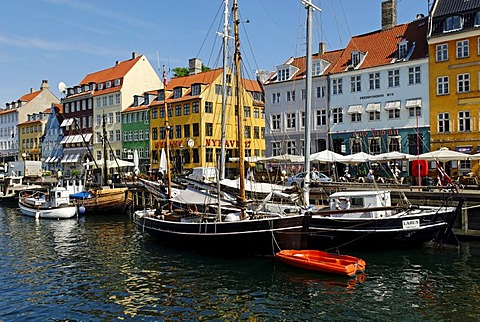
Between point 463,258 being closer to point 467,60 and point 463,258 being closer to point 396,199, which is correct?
point 396,199

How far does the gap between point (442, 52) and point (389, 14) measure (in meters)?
10.6

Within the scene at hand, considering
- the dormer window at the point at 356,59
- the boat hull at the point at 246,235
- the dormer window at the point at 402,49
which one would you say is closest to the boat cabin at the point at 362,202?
the boat hull at the point at 246,235

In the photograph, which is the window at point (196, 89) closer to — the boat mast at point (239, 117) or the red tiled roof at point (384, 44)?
the red tiled roof at point (384, 44)

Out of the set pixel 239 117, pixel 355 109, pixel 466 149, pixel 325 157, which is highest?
pixel 355 109

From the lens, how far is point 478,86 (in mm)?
39875

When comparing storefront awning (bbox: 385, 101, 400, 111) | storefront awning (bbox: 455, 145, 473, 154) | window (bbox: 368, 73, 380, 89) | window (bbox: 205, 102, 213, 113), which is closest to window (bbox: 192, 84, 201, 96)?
window (bbox: 205, 102, 213, 113)

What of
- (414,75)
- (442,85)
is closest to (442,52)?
(442,85)

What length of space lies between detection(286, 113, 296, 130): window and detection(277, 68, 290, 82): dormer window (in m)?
4.12

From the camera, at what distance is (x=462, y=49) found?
133 ft

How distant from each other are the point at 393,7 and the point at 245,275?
39904mm

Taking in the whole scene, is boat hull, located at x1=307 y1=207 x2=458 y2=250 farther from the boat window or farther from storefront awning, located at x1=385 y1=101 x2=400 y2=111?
storefront awning, located at x1=385 y1=101 x2=400 y2=111

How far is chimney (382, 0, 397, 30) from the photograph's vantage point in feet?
165

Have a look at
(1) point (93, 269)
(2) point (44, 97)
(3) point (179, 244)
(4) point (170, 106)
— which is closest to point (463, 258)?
(3) point (179, 244)

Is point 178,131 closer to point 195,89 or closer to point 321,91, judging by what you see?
point 195,89
